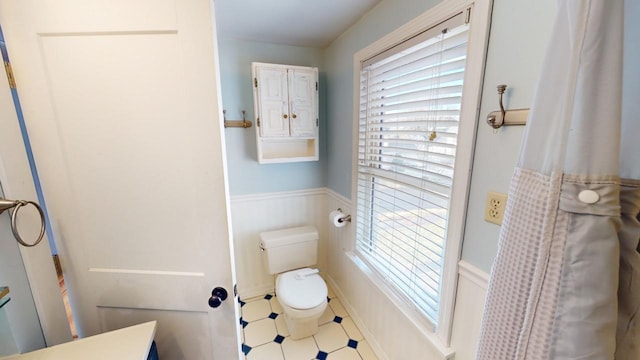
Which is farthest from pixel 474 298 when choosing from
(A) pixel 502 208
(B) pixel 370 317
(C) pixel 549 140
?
(B) pixel 370 317

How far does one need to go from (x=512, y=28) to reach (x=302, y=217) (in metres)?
1.88

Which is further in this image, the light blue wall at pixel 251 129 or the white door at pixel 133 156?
the light blue wall at pixel 251 129

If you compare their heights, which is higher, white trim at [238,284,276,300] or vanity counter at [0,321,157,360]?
vanity counter at [0,321,157,360]

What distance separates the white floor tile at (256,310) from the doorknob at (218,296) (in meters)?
1.31

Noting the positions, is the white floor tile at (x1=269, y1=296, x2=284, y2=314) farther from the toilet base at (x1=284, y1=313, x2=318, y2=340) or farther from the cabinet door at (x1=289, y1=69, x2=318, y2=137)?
the cabinet door at (x1=289, y1=69, x2=318, y2=137)

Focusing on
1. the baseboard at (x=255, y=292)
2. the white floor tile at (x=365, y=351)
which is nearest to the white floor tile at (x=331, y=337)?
the white floor tile at (x=365, y=351)

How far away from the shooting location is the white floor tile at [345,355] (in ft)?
5.26

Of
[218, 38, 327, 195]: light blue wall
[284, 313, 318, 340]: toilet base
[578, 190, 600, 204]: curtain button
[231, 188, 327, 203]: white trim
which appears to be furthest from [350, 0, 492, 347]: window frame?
[231, 188, 327, 203]: white trim

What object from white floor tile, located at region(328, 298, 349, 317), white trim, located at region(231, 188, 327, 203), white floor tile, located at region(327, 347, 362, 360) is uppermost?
white trim, located at region(231, 188, 327, 203)

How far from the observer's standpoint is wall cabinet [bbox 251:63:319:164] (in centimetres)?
175

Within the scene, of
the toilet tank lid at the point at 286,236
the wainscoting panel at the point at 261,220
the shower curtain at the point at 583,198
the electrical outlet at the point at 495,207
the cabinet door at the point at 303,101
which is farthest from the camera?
the wainscoting panel at the point at 261,220

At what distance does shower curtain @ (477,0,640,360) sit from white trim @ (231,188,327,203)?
181cm

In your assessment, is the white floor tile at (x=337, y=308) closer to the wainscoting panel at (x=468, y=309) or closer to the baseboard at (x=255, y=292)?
the baseboard at (x=255, y=292)

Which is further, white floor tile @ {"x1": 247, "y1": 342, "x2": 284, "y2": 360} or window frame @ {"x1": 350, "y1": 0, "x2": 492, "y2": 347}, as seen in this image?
white floor tile @ {"x1": 247, "y1": 342, "x2": 284, "y2": 360}
